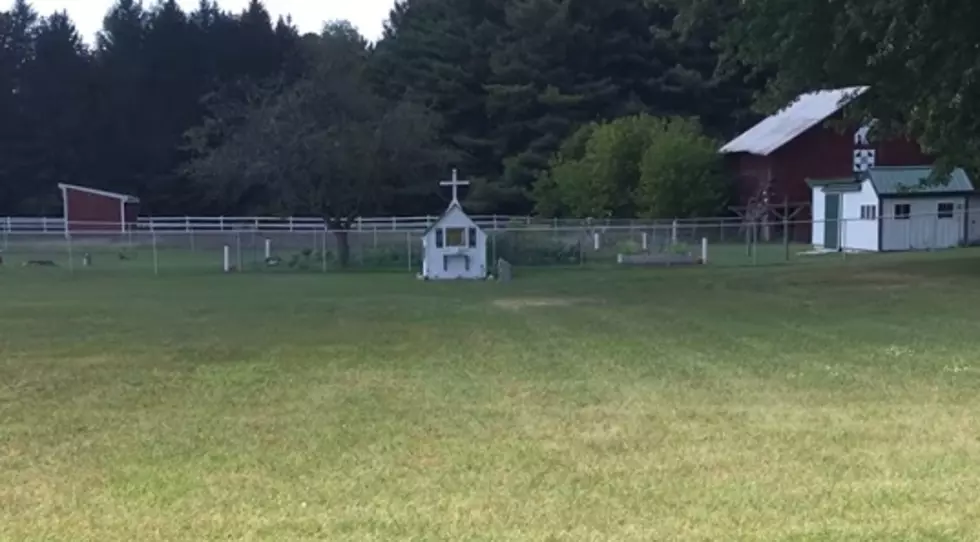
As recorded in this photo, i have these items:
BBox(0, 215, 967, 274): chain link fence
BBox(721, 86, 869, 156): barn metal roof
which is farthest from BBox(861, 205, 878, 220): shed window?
BBox(721, 86, 869, 156): barn metal roof

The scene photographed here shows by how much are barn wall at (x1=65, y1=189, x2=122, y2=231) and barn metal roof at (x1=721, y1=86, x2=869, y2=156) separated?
27811 mm

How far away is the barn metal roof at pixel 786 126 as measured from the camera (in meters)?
48.2

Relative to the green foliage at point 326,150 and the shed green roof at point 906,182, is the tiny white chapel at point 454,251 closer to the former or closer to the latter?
the green foliage at point 326,150

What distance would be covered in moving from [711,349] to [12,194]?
58.3 m

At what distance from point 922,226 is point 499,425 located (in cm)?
3098

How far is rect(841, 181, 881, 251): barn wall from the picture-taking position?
36.6 metres

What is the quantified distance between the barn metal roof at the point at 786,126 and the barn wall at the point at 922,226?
999 cm

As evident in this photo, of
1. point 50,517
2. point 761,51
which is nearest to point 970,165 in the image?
point 761,51

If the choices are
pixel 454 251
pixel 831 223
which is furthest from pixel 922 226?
pixel 454 251

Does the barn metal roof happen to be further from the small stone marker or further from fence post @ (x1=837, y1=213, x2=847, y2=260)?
the small stone marker

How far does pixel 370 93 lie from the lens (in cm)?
5216

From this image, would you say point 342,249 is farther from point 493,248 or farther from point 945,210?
point 945,210

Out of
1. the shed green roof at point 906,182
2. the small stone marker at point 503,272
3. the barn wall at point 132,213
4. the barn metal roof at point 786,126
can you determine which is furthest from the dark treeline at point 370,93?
the small stone marker at point 503,272

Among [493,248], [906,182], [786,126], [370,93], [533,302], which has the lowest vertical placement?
[533,302]
